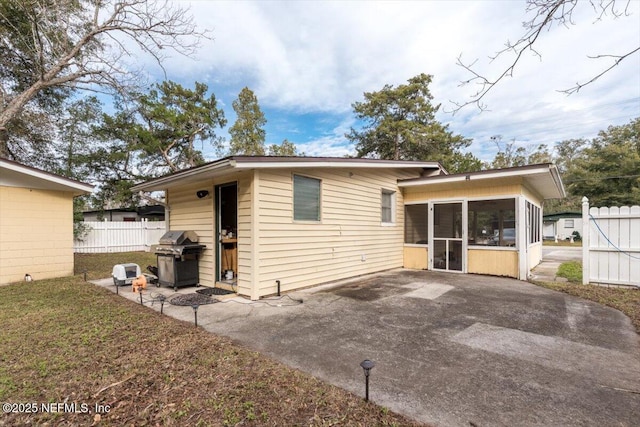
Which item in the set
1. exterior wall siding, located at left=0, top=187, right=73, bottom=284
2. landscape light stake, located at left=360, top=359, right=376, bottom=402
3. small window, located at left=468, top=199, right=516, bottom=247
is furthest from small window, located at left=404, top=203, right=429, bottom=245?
exterior wall siding, located at left=0, top=187, right=73, bottom=284

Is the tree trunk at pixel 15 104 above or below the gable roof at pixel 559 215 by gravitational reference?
above

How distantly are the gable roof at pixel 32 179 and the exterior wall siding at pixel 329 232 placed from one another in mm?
5492

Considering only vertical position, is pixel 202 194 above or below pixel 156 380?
above

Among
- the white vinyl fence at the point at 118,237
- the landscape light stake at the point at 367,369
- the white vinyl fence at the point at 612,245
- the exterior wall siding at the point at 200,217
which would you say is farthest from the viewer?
the white vinyl fence at the point at 118,237

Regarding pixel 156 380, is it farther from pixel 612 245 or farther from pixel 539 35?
pixel 612 245

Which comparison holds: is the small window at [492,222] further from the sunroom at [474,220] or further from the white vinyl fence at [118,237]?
the white vinyl fence at [118,237]

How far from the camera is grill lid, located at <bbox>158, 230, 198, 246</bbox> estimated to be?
588 centimetres

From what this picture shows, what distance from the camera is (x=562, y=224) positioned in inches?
946

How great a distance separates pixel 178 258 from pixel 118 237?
1145 cm

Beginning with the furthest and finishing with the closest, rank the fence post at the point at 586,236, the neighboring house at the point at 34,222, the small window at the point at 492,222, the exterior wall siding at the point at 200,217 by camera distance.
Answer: the small window at the point at 492,222 < the neighboring house at the point at 34,222 < the exterior wall siding at the point at 200,217 < the fence post at the point at 586,236

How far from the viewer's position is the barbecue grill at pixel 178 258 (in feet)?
19.3

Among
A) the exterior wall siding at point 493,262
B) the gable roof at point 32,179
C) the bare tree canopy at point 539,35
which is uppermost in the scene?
the bare tree canopy at point 539,35

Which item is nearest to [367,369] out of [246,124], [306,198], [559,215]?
[306,198]

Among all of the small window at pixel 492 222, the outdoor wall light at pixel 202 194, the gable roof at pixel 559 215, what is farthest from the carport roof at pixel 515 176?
the gable roof at pixel 559 215
